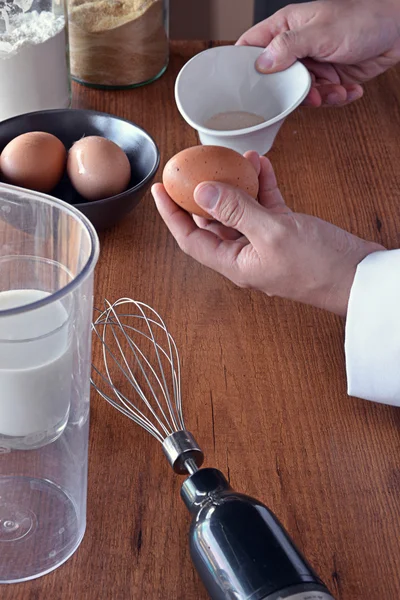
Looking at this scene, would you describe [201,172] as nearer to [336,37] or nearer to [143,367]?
[143,367]

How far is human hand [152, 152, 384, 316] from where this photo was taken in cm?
71

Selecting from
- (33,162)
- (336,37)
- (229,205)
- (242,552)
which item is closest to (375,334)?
(229,205)

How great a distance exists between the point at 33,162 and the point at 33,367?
1.31 ft

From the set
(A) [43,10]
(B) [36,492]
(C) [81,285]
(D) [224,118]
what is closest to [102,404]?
(B) [36,492]

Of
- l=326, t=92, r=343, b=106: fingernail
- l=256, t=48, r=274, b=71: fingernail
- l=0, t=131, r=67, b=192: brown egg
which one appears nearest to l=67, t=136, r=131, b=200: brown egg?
l=0, t=131, r=67, b=192: brown egg

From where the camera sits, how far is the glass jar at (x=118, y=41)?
106 cm

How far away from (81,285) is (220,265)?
0.33m

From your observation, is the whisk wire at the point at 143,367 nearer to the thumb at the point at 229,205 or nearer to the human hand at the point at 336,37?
the thumb at the point at 229,205

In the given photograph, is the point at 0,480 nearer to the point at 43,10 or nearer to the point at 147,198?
the point at 147,198

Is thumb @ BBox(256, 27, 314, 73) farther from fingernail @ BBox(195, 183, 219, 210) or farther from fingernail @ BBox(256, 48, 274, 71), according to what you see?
fingernail @ BBox(195, 183, 219, 210)

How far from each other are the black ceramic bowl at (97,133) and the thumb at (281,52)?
0.20 metres

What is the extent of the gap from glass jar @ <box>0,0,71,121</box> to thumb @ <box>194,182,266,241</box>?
1.25ft

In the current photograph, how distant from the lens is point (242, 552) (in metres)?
0.48

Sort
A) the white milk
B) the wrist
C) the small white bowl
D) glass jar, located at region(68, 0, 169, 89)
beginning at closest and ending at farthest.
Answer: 1. the white milk
2. the wrist
3. the small white bowl
4. glass jar, located at region(68, 0, 169, 89)
